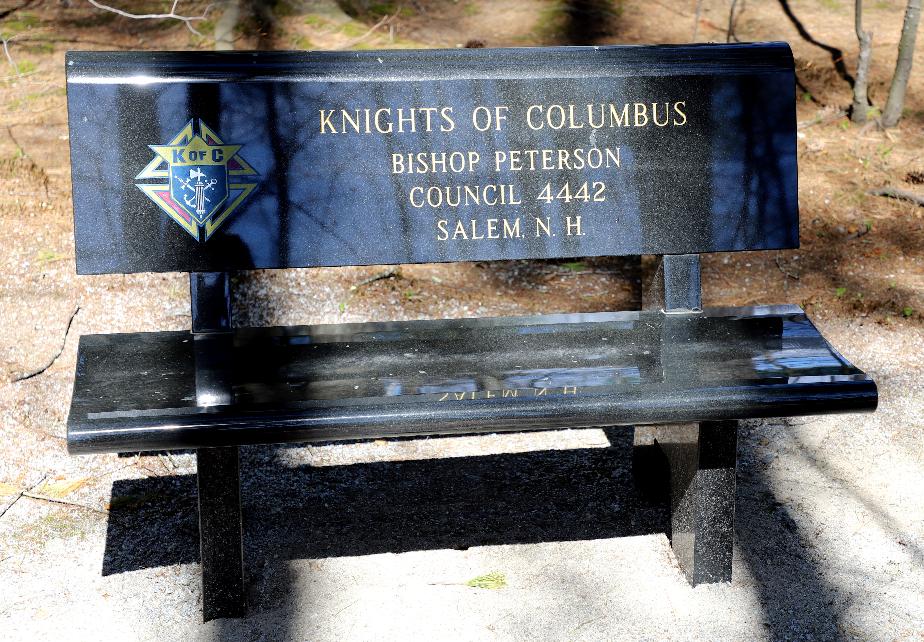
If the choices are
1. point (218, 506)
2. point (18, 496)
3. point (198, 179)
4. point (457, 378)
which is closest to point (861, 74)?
point (457, 378)

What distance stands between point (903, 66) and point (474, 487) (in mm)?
4142

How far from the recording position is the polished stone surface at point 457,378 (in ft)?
8.91

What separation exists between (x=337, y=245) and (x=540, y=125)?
72 cm

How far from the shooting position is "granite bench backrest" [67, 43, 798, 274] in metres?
3.15

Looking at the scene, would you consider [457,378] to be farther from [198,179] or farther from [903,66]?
[903,66]

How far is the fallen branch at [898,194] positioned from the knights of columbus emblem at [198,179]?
4.12 m

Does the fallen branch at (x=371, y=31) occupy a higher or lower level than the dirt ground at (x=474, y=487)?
higher

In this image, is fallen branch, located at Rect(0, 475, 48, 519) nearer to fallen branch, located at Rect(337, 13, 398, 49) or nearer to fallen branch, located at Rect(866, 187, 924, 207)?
fallen branch, located at Rect(337, 13, 398, 49)

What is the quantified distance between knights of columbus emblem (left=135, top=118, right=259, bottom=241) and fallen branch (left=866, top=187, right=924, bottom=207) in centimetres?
412

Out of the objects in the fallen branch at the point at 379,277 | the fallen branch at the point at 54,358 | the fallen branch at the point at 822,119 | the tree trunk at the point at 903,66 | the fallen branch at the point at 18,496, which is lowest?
the fallen branch at the point at 18,496

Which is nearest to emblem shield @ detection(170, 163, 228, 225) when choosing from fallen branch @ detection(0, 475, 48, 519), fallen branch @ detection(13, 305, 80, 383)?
fallen branch @ detection(0, 475, 48, 519)

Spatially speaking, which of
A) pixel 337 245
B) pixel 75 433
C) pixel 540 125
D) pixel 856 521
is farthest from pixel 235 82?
pixel 856 521

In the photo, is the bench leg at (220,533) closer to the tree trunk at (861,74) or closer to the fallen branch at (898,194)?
the fallen branch at (898,194)

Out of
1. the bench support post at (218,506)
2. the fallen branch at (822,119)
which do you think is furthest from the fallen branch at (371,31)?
the bench support post at (218,506)
